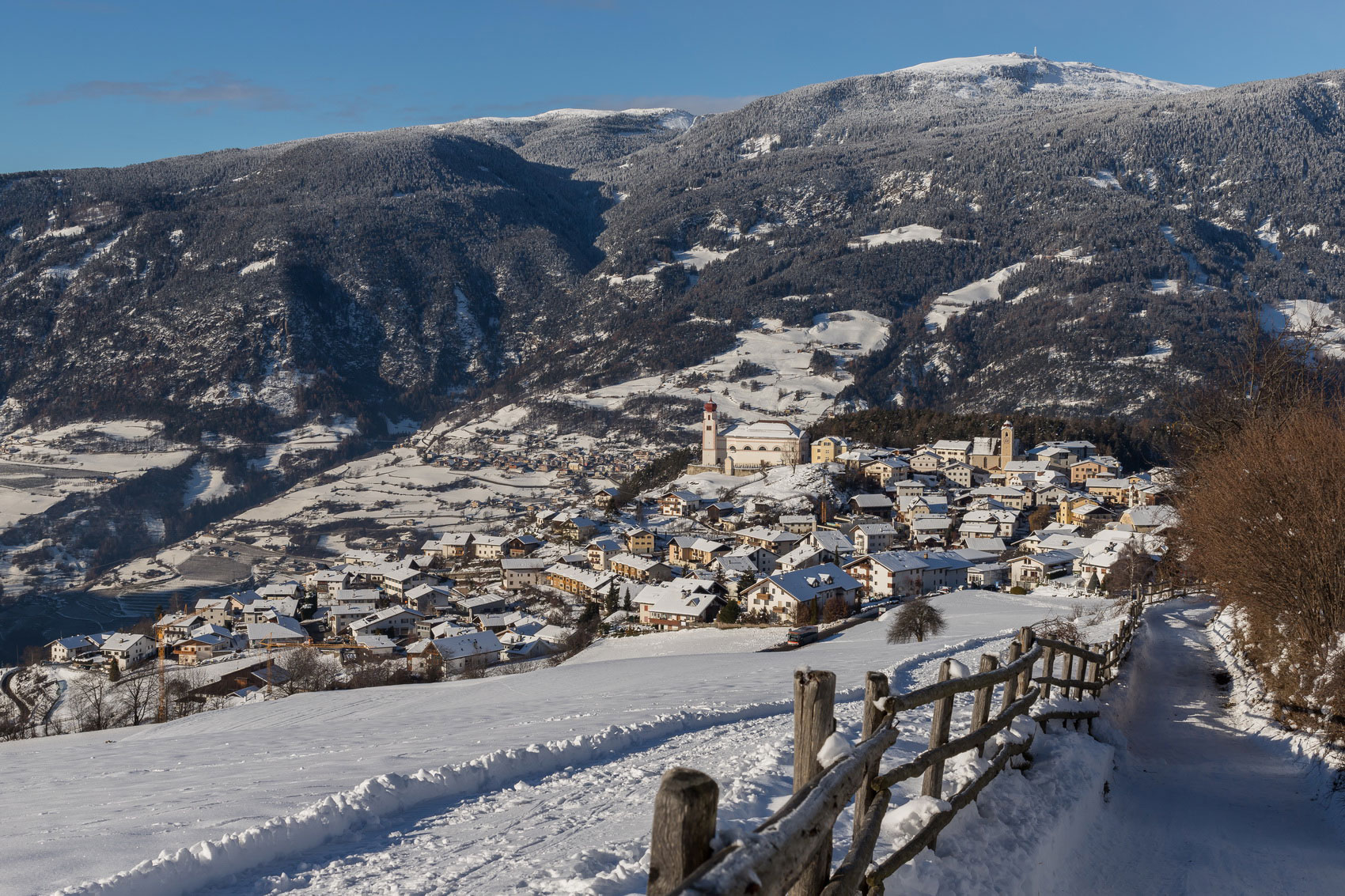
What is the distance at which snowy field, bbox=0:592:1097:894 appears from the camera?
507cm

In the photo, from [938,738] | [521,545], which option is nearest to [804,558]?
[521,545]

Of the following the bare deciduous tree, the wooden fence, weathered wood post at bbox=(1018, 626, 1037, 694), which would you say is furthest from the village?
the wooden fence

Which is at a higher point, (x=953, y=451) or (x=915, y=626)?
(x=953, y=451)

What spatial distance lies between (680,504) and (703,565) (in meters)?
18.3

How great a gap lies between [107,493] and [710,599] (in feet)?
361

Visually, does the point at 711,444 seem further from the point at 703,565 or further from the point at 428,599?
the point at 428,599

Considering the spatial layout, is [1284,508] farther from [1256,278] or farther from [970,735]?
[1256,278]

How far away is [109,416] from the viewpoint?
561 feet

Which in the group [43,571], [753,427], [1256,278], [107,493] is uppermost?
[1256,278]

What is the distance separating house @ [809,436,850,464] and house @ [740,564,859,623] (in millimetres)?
39912

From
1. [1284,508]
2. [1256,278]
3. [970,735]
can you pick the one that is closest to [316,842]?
[970,735]

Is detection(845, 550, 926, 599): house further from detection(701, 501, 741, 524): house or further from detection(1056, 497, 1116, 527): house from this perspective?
detection(701, 501, 741, 524): house

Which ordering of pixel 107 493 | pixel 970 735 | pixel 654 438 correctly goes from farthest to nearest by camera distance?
pixel 654 438, pixel 107 493, pixel 970 735

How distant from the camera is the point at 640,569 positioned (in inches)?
2303
